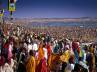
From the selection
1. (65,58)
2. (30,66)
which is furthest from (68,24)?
(30,66)

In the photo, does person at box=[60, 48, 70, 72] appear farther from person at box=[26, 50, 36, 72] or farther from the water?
the water

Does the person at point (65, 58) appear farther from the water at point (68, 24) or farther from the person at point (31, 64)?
the water at point (68, 24)

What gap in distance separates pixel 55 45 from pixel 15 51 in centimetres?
393

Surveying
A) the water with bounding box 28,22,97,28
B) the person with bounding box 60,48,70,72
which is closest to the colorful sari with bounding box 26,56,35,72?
the person with bounding box 60,48,70,72

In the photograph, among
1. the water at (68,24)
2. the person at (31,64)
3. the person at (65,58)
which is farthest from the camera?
the water at (68,24)

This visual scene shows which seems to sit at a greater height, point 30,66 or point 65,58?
point 65,58

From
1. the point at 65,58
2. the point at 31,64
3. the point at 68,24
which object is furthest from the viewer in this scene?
the point at 68,24

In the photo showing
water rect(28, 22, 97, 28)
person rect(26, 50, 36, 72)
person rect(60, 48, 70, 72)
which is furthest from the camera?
water rect(28, 22, 97, 28)

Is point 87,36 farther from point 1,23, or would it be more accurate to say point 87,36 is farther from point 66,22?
point 1,23

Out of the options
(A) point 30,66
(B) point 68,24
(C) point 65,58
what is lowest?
(B) point 68,24

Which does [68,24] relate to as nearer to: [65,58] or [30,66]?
[65,58]

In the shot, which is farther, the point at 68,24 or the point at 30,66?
the point at 68,24

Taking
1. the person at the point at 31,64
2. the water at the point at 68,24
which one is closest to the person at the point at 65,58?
the person at the point at 31,64

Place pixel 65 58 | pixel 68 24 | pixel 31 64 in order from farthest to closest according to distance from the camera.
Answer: pixel 68 24
pixel 65 58
pixel 31 64
